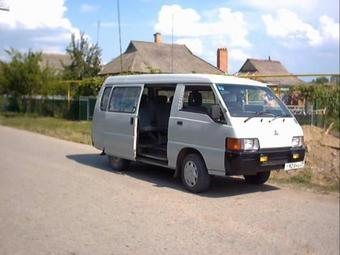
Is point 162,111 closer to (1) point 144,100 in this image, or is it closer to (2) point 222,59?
(1) point 144,100

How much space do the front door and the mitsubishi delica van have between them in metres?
0.02

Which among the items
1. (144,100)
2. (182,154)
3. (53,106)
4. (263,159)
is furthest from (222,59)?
(53,106)

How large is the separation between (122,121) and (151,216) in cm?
399

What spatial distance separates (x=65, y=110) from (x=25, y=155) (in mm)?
16764

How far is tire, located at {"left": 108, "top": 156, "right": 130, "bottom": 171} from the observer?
10.8 m

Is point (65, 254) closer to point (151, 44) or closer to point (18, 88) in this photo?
point (18, 88)

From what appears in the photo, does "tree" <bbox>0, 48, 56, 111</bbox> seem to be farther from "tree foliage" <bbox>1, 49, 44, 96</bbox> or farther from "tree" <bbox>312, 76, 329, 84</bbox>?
"tree" <bbox>312, 76, 329, 84</bbox>

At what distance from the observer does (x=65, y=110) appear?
96.9 feet

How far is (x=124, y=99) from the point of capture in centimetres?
1078

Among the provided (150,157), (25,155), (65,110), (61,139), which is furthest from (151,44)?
(150,157)

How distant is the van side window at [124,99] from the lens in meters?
10.4

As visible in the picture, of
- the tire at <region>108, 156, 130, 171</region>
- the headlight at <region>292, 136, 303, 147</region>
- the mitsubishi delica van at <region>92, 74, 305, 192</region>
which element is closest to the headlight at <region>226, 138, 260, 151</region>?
the mitsubishi delica van at <region>92, 74, 305, 192</region>

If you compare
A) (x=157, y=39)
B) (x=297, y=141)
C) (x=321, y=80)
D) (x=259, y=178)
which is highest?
(x=157, y=39)

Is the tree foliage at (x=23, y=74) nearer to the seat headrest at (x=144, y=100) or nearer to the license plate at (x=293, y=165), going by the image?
the seat headrest at (x=144, y=100)
